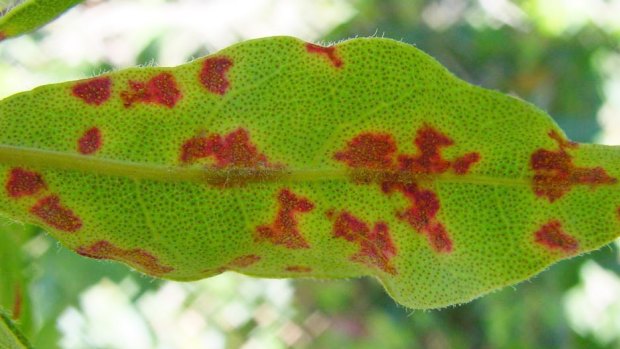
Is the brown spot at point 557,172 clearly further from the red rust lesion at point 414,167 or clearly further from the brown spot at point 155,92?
the brown spot at point 155,92

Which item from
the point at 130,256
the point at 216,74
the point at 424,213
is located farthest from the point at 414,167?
the point at 130,256

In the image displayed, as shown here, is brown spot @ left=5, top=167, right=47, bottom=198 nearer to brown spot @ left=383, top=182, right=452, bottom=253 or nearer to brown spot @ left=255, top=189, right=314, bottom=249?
brown spot @ left=255, top=189, right=314, bottom=249

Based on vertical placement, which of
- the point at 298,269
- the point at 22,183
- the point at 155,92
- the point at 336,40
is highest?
the point at 155,92

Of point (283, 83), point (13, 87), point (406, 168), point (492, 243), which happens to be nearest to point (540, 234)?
point (492, 243)

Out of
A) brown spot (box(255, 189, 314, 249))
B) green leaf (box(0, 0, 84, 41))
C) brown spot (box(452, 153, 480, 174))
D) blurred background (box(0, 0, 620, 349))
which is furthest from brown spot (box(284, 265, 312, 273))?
blurred background (box(0, 0, 620, 349))

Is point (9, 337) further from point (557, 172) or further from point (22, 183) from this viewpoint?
point (557, 172)

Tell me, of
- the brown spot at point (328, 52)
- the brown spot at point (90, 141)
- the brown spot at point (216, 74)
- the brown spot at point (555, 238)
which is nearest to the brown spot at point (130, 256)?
the brown spot at point (90, 141)
